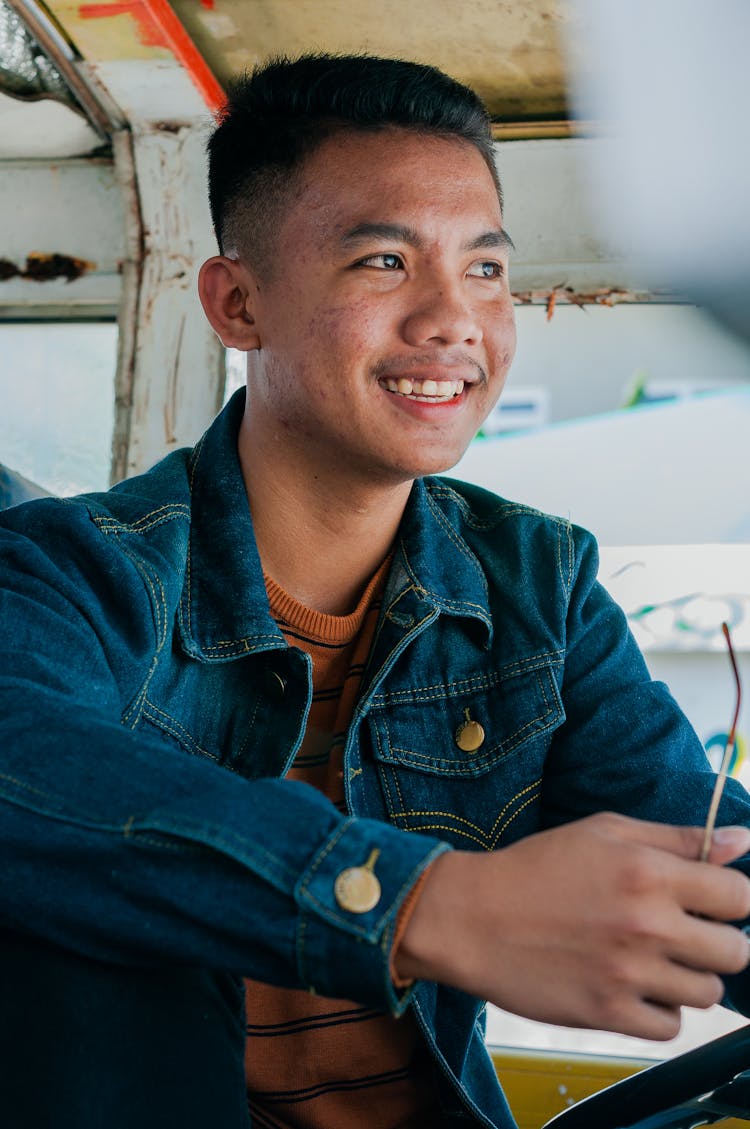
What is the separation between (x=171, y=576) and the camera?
4.87 ft

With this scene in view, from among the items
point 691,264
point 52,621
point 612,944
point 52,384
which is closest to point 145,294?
point 52,384

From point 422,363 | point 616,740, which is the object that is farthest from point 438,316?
point 616,740

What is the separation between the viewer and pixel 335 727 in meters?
1.60

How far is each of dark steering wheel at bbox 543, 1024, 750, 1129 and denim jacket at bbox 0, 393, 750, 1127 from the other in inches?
13.3

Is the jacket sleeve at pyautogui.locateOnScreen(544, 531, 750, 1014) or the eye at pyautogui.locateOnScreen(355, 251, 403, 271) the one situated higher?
the eye at pyautogui.locateOnScreen(355, 251, 403, 271)

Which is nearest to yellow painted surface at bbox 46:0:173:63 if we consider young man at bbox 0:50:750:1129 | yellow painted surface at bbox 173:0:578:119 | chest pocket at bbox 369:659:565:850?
yellow painted surface at bbox 173:0:578:119

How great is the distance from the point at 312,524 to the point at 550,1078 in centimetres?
130

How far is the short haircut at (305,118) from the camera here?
1.69 meters

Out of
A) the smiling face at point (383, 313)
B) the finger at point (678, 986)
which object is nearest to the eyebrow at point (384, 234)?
the smiling face at point (383, 313)

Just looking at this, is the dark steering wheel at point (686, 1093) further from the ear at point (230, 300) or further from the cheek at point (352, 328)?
the ear at point (230, 300)

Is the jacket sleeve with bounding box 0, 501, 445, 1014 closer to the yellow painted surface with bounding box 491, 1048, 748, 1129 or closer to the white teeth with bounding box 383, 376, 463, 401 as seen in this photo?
the white teeth with bounding box 383, 376, 463, 401

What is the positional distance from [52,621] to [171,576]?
261 mm

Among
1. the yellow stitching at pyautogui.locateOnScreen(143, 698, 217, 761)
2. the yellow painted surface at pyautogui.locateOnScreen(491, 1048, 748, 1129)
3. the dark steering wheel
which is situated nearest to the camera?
the dark steering wheel

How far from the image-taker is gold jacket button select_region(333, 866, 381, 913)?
2.89ft
